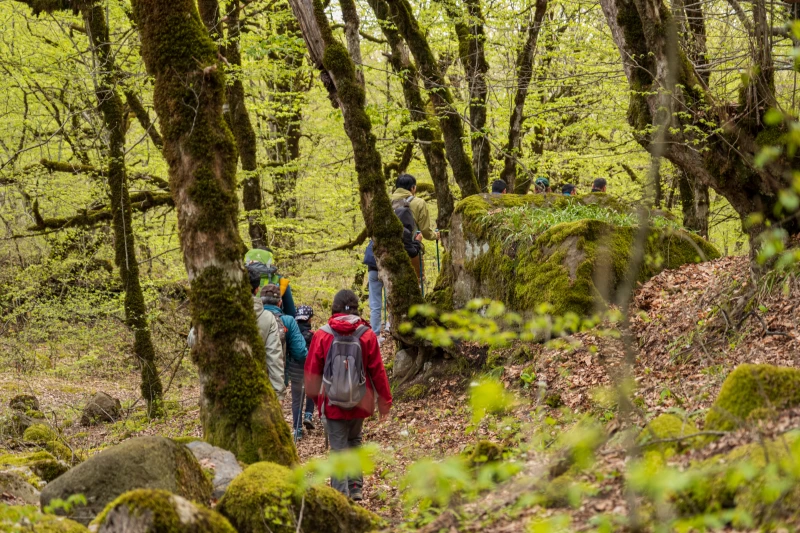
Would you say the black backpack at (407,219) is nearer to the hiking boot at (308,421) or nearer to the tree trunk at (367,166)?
the tree trunk at (367,166)

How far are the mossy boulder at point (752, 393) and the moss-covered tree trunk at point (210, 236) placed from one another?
136 inches

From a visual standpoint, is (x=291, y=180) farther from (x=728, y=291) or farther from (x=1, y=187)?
(x=728, y=291)

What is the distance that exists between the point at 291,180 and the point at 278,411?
13.1 metres

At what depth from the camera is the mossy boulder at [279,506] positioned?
14.2ft

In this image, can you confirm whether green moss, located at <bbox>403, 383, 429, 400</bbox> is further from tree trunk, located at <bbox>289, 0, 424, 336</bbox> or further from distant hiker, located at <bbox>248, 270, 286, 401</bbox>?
distant hiker, located at <bbox>248, 270, 286, 401</bbox>

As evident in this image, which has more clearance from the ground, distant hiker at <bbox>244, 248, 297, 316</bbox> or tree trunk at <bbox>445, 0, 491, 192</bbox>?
tree trunk at <bbox>445, 0, 491, 192</bbox>

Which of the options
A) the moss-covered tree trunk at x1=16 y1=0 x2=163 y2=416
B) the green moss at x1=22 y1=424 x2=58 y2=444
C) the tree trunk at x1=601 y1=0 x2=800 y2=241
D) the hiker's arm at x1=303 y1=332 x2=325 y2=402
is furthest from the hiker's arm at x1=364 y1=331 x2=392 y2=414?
the moss-covered tree trunk at x1=16 y1=0 x2=163 y2=416

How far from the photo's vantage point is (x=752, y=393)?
163 inches

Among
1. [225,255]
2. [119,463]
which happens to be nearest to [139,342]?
[225,255]

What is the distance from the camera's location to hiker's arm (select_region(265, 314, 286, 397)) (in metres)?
6.71

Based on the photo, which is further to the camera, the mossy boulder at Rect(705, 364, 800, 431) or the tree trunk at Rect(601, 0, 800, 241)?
the tree trunk at Rect(601, 0, 800, 241)

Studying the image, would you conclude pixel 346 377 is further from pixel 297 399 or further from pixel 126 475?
pixel 297 399

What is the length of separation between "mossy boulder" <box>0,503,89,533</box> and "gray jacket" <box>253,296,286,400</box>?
9.03 feet

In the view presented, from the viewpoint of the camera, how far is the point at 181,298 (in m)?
18.5
